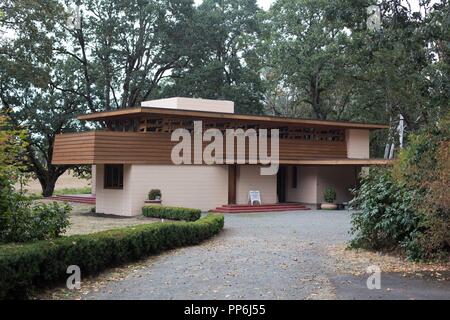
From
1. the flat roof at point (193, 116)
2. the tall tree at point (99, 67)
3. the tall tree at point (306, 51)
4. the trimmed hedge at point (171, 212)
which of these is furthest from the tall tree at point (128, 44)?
the trimmed hedge at point (171, 212)

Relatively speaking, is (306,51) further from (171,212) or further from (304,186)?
(171,212)

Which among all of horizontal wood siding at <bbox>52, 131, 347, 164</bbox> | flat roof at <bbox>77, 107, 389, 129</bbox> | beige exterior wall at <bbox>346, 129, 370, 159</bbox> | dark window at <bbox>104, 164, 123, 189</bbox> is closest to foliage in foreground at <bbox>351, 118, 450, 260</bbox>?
flat roof at <bbox>77, 107, 389, 129</bbox>

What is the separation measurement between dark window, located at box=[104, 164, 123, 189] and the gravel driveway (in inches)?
350

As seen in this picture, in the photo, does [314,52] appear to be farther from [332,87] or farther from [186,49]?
[186,49]

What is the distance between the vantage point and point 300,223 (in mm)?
18766

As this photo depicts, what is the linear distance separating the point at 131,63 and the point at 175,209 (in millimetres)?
18347

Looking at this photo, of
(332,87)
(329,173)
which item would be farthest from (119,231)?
(332,87)

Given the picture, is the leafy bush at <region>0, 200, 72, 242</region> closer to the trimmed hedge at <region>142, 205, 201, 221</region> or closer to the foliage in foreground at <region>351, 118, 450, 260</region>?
the foliage in foreground at <region>351, 118, 450, 260</region>

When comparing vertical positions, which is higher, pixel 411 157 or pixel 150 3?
pixel 150 3

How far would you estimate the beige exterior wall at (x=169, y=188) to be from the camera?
22.6 m

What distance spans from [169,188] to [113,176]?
2.65 metres

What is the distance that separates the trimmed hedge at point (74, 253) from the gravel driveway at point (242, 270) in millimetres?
418

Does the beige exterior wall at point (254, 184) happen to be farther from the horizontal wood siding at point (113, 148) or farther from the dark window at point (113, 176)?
the dark window at point (113, 176)

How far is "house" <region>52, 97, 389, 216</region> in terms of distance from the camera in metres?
22.4
